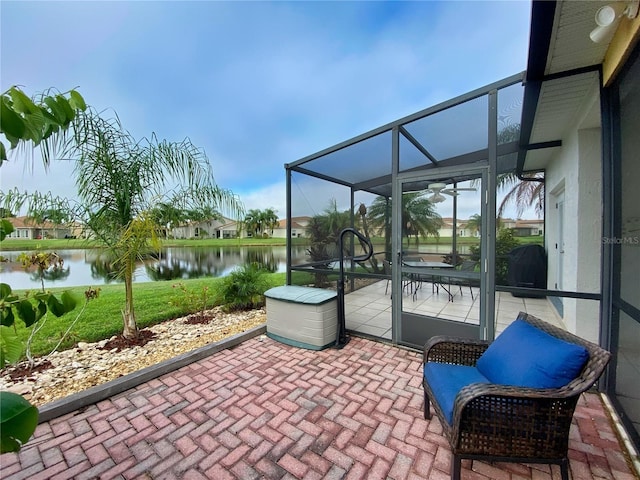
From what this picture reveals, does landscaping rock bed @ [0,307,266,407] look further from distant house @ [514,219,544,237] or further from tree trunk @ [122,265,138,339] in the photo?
distant house @ [514,219,544,237]

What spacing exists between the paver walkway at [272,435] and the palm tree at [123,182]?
1725 mm

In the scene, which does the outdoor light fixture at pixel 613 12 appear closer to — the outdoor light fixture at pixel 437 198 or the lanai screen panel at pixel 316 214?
the outdoor light fixture at pixel 437 198

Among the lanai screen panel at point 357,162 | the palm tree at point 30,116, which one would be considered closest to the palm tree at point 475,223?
the lanai screen panel at point 357,162

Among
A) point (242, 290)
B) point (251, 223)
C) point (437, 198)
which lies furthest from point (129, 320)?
point (251, 223)

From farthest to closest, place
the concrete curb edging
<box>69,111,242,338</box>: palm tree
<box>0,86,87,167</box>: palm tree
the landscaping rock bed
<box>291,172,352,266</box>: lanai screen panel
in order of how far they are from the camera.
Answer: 1. <box>291,172,352,266</box>: lanai screen panel
2. <box>69,111,242,338</box>: palm tree
3. the landscaping rock bed
4. the concrete curb edging
5. <box>0,86,87,167</box>: palm tree

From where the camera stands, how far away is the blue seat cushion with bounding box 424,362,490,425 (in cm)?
170

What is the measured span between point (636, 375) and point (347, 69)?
703 cm

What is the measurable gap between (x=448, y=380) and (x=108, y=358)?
375cm

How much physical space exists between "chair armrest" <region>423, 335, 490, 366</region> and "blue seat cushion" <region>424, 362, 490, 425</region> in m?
0.05

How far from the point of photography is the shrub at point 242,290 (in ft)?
17.2

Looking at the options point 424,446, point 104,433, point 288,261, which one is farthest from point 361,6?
point 104,433

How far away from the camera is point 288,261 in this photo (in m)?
4.99

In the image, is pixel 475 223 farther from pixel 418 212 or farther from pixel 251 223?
pixel 251 223

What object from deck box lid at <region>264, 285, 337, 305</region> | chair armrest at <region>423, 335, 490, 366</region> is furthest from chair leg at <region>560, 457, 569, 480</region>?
deck box lid at <region>264, 285, 337, 305</region>
